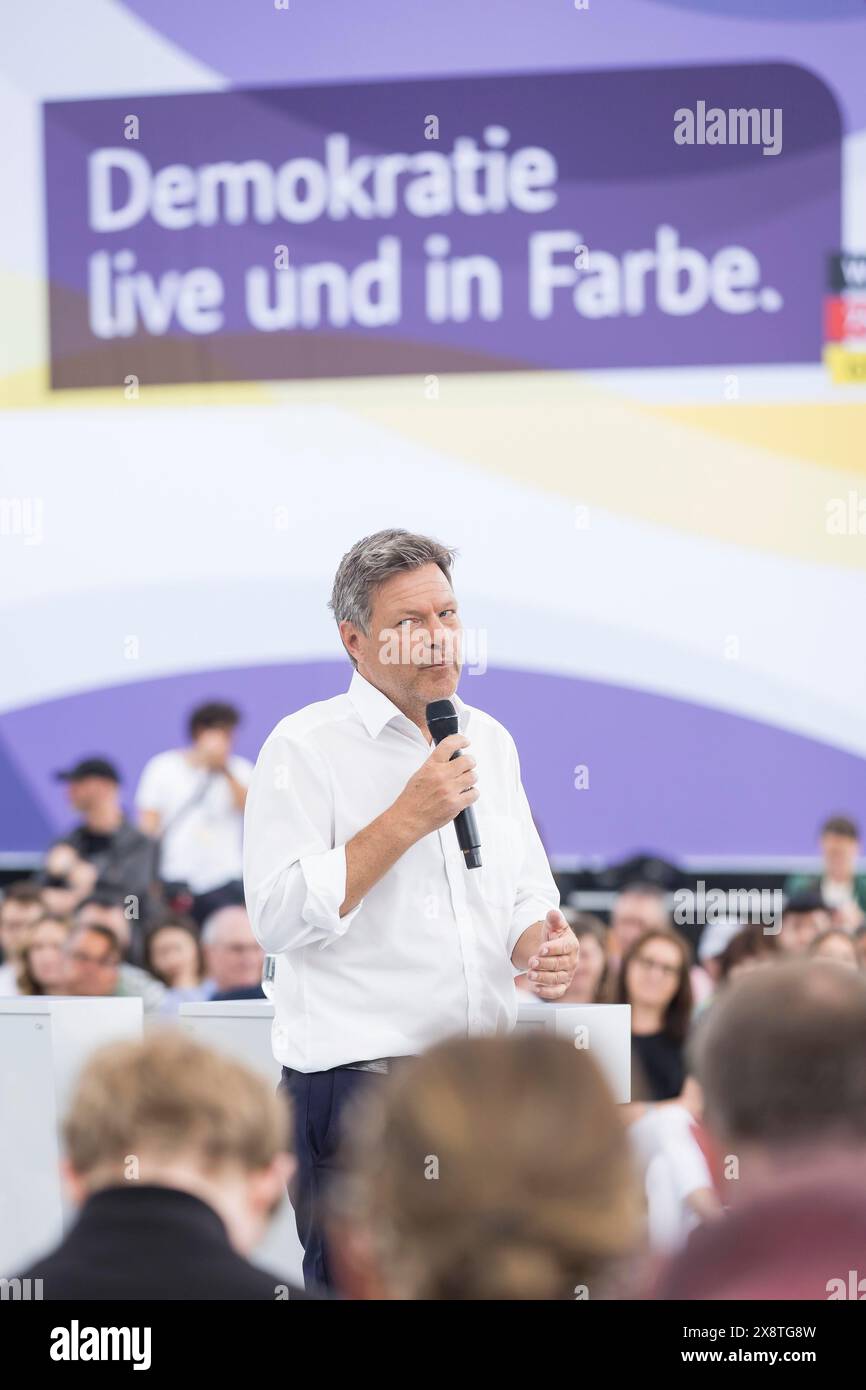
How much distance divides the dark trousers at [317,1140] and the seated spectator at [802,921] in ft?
10.2

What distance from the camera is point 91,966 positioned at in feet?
15.3

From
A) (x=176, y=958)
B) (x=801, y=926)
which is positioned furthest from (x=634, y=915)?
(x=176, y=958)

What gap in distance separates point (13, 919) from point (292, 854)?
375cm

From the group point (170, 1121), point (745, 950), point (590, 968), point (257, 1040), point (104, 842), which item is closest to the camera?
point (170, 1121)

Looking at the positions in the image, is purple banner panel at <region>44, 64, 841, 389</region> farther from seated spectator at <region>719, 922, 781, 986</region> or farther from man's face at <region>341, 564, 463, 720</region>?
man's face at <region>341, 564, 463, 720</region>

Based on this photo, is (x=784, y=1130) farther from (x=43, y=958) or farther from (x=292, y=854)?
(x=43, y=958)

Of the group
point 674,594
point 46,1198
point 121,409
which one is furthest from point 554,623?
point 46,1198

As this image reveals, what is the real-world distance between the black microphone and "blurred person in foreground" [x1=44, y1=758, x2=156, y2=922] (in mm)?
4049

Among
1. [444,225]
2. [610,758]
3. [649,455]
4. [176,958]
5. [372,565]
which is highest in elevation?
[444,225]

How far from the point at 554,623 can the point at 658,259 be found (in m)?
1.48

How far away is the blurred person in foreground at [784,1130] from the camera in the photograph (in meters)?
1.18
